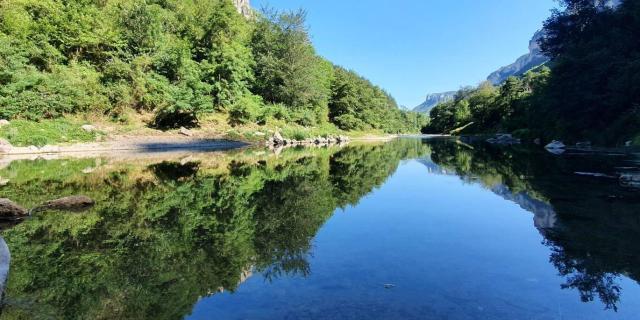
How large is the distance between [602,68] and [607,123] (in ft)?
16.9

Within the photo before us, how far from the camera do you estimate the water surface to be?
165 inches

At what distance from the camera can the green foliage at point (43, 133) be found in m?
25.2

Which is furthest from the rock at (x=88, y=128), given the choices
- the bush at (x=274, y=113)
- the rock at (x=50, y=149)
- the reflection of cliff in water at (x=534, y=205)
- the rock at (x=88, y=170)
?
the reflection of cliff in water at (x=534, y=205)

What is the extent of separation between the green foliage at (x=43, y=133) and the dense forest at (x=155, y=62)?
1.28 meters

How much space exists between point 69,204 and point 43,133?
22.9 m

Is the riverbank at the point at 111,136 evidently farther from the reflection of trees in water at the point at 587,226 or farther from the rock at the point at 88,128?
the reflection of trees in water at the point at 587,226

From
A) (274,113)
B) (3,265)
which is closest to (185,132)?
(274,113)

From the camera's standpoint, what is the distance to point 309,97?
5734cm

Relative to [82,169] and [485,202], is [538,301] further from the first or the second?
[82,169]

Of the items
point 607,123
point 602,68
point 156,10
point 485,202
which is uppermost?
point 156,10

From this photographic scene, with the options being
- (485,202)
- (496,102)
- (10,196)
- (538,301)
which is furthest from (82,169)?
(496,102)

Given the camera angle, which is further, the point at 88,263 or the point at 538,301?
the point at 88,263

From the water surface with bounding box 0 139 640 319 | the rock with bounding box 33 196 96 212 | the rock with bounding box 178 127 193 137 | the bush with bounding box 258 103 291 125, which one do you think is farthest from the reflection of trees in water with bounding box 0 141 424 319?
the bush with bounding box 258 103 291 125

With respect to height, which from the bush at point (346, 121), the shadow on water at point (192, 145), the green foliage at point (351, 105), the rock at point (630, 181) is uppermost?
the green foliage at point (351, 105)
